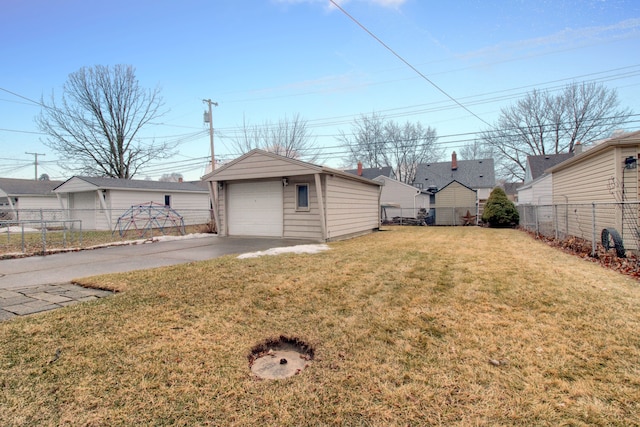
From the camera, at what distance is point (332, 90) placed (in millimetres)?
19328

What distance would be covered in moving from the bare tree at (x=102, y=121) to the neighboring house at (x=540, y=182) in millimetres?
27880

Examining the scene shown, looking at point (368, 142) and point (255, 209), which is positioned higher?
point (368, 142)

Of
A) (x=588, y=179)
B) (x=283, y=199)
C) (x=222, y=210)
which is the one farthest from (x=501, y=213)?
(x=222, y=210)

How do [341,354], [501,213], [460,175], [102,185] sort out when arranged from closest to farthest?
[341,354]
[102,185]
[501,213]
[460,175]

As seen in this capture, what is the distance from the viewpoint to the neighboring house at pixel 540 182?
1814cm

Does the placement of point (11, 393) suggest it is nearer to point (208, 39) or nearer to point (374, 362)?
point (374, 362)

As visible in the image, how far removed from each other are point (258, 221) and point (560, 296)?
29.8 feet

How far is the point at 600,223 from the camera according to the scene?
8.67 meters

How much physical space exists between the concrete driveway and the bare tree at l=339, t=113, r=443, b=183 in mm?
26312

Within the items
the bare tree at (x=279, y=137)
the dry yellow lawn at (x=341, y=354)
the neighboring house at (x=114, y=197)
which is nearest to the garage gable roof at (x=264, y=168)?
the dry yellow lawn at (x=341, y=354)

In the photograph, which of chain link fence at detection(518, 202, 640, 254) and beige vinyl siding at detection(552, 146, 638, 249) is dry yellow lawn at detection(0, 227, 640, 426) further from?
beige vinyl siding at detection(552, 146, 638, 249)

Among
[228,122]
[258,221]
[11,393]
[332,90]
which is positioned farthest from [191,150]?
[11,393]

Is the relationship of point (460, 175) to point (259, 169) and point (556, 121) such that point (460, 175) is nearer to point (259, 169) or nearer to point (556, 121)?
point (556, 121)

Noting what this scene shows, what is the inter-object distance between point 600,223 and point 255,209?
34.7 feet
